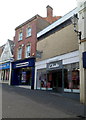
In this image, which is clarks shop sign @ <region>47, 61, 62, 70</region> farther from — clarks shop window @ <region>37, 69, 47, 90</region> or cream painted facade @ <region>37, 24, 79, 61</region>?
clarks shop window @ <region>37, 69, 47, 90</region>

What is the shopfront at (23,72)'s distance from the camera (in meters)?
17.3

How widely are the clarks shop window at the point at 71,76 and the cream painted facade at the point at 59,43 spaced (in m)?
1.39

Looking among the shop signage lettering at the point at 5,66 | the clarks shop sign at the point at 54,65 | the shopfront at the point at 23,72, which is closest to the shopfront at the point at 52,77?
the clarks shop sign at the point at 54,65

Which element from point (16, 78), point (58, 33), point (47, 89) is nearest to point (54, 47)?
point (58, 33)

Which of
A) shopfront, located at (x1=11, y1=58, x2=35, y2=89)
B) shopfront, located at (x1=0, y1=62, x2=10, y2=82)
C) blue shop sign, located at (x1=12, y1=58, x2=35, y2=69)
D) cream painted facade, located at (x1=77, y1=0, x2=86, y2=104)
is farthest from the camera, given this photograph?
shopfront, located at (x1=0, y1=62, x2=10, y2=82)

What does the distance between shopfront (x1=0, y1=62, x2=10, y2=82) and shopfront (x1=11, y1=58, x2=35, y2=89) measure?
2210 millimetres

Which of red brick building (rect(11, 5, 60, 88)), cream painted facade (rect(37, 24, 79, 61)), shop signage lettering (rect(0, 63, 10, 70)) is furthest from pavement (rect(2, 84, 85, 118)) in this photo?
shop signage lettering (rect(0, 63, 10, 70))

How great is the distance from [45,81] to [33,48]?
15.7 ft

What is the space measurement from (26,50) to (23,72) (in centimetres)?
303

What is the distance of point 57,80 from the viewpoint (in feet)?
44.9

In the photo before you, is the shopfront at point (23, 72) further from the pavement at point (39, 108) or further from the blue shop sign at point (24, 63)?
the pavement at point (39, 108)

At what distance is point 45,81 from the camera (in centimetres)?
1511

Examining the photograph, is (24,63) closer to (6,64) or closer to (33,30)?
(33,30)

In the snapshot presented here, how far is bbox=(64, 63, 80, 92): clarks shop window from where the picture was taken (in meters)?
11.3
